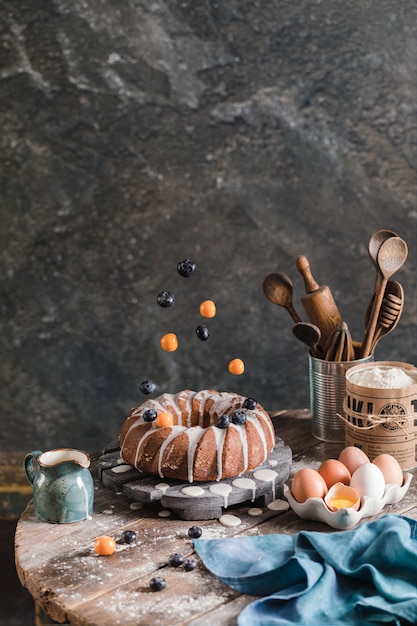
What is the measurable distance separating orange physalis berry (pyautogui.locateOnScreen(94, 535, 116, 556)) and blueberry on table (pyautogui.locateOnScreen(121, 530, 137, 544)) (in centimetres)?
4

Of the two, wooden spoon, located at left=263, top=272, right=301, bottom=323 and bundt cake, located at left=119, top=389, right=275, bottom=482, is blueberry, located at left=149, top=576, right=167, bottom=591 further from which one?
wooden spoon, located at left=263, top=272, right=301, bottom=323

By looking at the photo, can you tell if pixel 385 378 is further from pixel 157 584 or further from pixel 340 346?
pixel 157 584

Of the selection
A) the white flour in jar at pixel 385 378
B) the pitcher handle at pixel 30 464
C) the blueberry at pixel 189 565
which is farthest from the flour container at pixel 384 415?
the pitcher handle at pixel 30 464

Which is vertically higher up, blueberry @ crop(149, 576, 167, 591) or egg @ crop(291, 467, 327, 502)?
egg @ crop(291, 467, 327, 502)

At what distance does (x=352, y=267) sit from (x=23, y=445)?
5.05ft

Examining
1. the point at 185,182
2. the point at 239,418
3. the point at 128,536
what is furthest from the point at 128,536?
the point at 185,182

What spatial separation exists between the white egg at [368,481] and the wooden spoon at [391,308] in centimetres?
48

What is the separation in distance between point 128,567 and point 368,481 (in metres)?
0.48

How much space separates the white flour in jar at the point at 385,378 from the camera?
1734 millimetres

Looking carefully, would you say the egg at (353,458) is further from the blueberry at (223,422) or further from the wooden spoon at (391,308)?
the wooden spoon at (391,308)

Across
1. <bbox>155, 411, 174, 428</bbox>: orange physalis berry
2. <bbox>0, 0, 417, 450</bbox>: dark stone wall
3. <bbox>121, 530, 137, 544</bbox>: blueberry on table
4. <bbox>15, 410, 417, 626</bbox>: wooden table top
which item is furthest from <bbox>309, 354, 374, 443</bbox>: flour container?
<bbox>0, 0, 417, 450</bbox>: dark stone wall

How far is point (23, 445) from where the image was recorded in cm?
324

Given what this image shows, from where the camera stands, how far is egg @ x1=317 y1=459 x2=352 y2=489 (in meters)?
1.55

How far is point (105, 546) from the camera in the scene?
4.54ft
